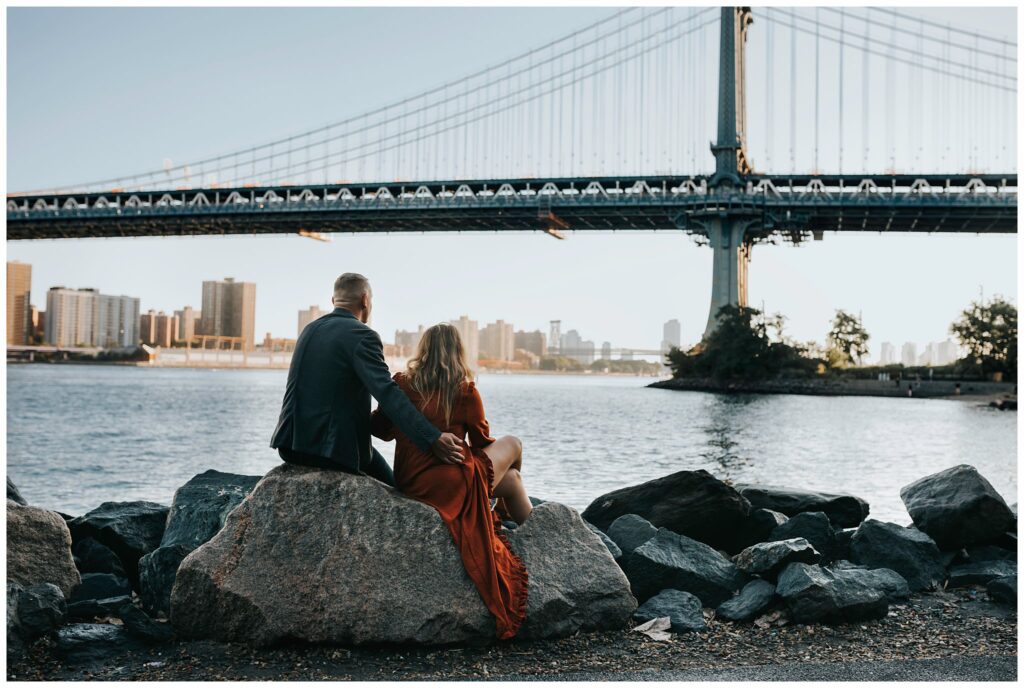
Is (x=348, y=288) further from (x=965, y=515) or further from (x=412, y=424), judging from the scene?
(x=965, y=515)

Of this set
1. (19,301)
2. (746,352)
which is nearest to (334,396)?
(746,352)

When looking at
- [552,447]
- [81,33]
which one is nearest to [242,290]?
[552,447]

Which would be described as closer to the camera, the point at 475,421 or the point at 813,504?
the point at 475,421

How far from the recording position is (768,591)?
4.21m

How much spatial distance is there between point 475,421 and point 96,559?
2.50 metres

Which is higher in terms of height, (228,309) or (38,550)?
(228,309)

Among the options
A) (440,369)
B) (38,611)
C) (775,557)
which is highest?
(440,369)

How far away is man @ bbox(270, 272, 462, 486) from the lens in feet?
11.7

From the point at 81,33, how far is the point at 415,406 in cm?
615

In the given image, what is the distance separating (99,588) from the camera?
14.4 ft

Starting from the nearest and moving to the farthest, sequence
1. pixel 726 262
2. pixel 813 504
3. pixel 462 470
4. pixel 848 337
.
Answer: pixel 462 470 → pixel 813 504 → pixel 726 262 → pixel 848 337

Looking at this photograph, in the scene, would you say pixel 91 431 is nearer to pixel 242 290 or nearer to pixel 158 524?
pixel 158 524

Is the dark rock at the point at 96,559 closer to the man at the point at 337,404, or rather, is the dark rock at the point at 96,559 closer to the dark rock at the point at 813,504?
the man at the point at 337,404

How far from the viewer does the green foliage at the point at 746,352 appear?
47219 millimetres
